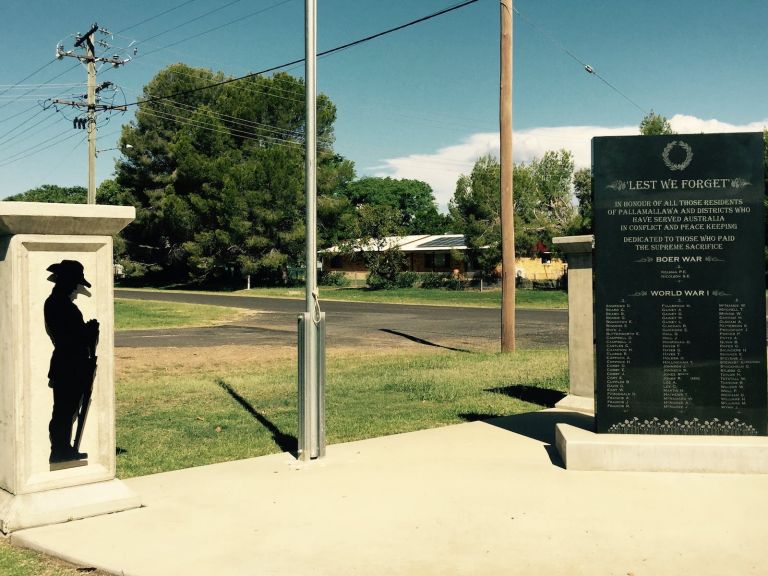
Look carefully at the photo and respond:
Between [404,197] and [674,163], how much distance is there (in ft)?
375

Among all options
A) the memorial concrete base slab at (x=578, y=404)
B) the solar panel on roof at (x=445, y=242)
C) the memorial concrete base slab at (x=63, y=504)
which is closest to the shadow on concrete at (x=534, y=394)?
the memorial concrete base slab at (x=578, y=404)

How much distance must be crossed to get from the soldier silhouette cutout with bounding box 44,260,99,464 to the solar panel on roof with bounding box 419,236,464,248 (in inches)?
2100

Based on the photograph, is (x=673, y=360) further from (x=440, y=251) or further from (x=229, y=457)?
(x=440, y=251)

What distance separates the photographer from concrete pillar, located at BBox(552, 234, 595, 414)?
32.4 feet

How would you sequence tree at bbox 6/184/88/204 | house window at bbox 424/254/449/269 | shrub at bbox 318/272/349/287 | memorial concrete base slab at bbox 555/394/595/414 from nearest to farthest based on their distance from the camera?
1. memorial concrete base slab at bbox 555/394/595/414
2. shrub at bbox 318/272/349/287
3. house window at bbox 424/254/449/269
4. tree at bbox 6/184/88/204

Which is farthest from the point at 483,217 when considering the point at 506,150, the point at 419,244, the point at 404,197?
the point at 404,197

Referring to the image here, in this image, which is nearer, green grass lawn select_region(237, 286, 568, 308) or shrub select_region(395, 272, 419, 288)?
green grass lawn select_region(237, 286, 568, 308)

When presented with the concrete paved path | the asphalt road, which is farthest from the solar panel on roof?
the concrete paved path

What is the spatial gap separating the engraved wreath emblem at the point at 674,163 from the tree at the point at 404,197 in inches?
4121

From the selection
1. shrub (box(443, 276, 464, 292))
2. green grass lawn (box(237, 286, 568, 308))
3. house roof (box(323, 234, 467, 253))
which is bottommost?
green grass lawn (box(237, 286, 568, 308))

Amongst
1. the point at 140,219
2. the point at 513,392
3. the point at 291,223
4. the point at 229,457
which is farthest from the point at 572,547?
the point at 140,219

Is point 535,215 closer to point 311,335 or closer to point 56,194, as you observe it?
point 311,335

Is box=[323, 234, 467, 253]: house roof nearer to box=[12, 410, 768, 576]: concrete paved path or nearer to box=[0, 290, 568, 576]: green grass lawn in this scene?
box=[0, 290, 568, 576]: green grass lawn

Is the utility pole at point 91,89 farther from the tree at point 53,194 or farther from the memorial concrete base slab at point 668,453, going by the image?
the tree at point 53,194
